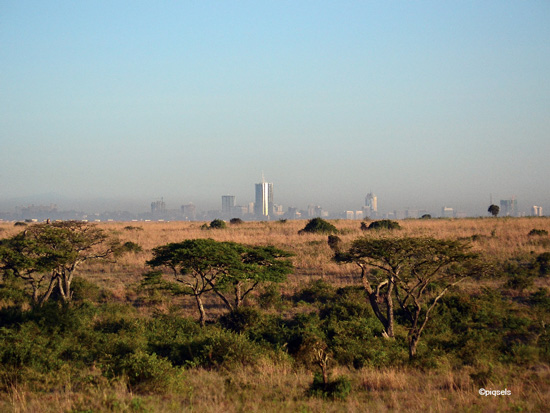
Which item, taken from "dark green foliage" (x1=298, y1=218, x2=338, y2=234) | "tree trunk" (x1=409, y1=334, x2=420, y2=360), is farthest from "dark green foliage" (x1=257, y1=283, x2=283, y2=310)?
"dark green foliage" (x1=298, y1=218, x2=338, y2=234)

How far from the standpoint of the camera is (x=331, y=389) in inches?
311

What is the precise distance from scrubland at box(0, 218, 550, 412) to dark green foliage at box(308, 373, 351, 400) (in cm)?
3

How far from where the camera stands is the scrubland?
24.8 ft

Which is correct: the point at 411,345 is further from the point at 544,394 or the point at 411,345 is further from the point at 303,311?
the point at 303,311

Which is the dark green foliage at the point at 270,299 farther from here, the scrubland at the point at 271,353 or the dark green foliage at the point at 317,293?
the dark green foliage at the point at 317,293

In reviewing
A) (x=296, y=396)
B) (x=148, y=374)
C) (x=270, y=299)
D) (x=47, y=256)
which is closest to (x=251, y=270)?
(x=270, y=299)

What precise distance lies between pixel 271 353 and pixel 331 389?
3.28m

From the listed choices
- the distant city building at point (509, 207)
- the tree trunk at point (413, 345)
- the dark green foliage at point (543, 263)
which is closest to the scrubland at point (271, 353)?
the tree trunk at point (413, 345)

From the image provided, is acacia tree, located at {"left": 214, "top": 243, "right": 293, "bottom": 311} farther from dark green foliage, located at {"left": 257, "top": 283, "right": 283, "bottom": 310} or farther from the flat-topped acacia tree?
dark green foliage, located at {"left": 257, "top": 283, "right": 283, "bottom": 310}

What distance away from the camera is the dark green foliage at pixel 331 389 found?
772 centimetres

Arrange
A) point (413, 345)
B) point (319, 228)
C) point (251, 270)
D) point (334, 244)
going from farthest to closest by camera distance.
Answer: point (319, 228)
point (334, 244)
point (251, 270)
point (413, 345)

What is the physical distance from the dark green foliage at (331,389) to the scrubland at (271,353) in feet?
0.10

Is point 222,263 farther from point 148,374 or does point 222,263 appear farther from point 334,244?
point 334,244

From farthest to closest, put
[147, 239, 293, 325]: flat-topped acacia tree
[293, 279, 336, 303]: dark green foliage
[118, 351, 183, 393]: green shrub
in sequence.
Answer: [293, 279, 336, 303]: dark green foliage < [147, 239, 293, 325]: flat-topped acacia tree < [118, 351, 183, 393]: green shrub
